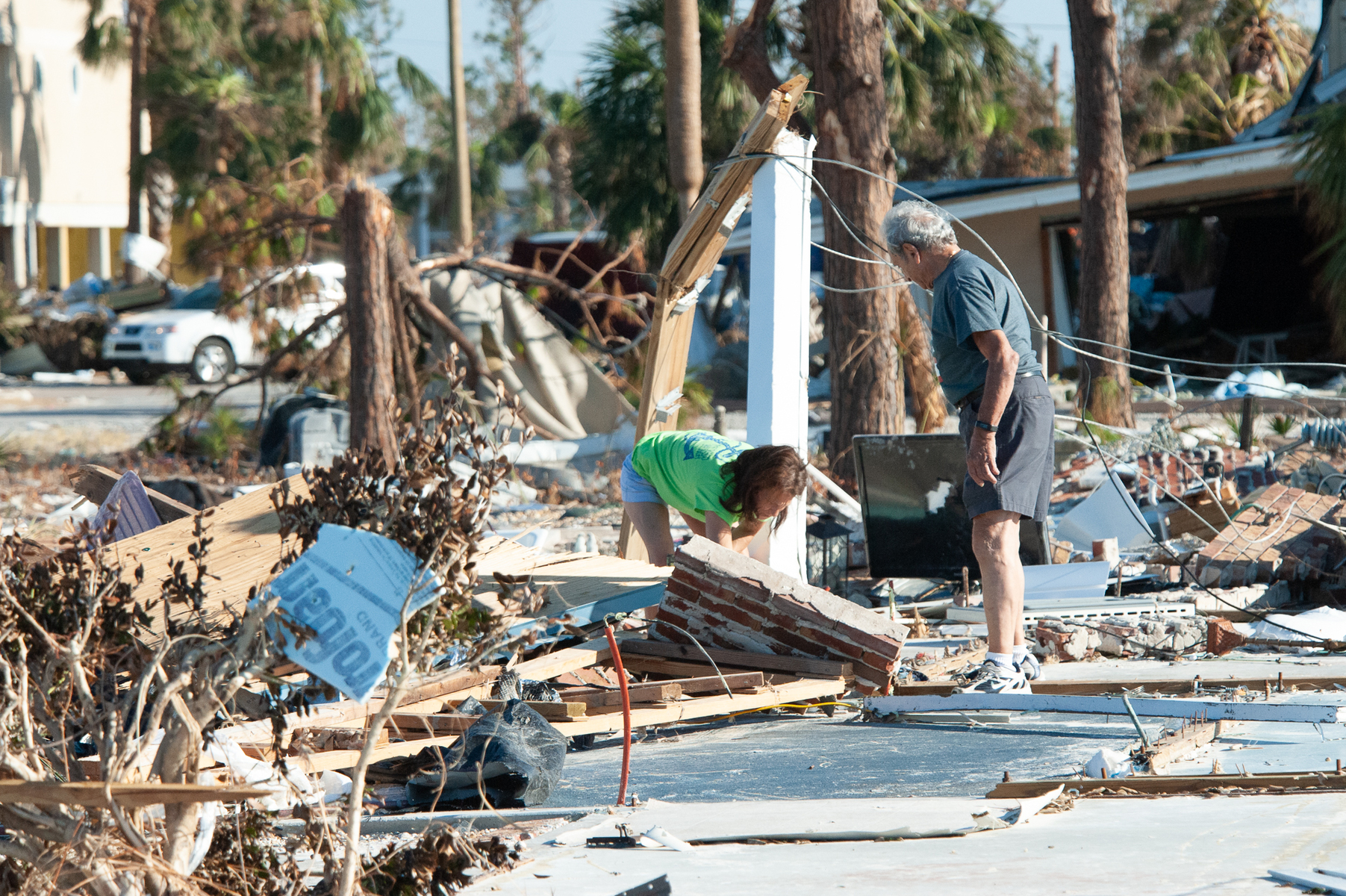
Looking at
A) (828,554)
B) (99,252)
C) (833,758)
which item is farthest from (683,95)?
(99,252)

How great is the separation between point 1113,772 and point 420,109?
56.1 metres

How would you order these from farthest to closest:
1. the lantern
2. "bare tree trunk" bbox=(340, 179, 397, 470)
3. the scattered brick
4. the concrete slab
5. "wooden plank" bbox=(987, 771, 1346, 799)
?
"bare tree trunk" bbox=(340, 179, 397, 470)
the lantern
the scattered brick
"wooden plank" bbox=(987, 771, 1346, 799)
the concrete slab

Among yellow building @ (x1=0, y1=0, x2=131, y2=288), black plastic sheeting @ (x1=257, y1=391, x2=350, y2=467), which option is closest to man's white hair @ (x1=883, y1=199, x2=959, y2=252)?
black plastic sheeting @ (x1=257, y1=391, x2=350, y2=467)

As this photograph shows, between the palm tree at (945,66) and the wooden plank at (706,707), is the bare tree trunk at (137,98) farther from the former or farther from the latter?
the wooden plank at (706,707)

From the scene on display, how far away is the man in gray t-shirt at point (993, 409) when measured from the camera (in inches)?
173

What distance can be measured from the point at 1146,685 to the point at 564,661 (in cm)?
200

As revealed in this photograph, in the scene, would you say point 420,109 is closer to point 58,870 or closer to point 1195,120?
point 1195,120

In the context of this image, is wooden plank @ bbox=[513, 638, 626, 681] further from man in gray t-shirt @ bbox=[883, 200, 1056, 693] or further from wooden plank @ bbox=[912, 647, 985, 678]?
man in gray t-shirt @ bbox=[883, 200, 1056, 693]

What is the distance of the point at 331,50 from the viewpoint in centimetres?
2825

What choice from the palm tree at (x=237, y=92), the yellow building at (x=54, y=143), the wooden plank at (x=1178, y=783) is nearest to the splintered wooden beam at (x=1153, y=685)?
the wooden plank at (x=1178, y=783)

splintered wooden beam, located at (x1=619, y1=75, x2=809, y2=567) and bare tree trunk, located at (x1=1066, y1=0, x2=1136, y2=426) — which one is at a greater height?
bare tree trunk, located at (x1=1066, y1=0, x2=1136, y2=426)

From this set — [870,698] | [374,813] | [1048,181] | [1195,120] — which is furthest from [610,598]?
[1195,120]

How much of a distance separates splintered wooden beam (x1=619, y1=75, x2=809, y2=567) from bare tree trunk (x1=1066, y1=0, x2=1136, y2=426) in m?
6.84

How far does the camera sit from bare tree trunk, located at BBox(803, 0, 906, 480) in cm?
897
